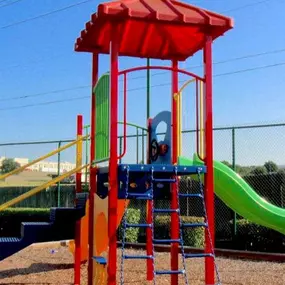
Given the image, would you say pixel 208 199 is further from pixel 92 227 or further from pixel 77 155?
pixel 77 155

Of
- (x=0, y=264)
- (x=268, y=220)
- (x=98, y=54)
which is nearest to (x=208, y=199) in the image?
(x=98, y=54)

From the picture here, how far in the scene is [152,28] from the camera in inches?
253

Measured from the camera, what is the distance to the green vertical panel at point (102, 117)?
5.83 meters

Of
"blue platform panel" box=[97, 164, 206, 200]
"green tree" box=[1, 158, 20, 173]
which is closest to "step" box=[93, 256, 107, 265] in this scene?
"blue platform panel" box=[97, 164, 206, 200]

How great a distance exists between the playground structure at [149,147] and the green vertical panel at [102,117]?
0.01 metres

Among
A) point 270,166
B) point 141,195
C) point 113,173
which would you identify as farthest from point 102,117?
point 270,166

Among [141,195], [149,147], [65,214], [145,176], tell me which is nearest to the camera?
[141,195]

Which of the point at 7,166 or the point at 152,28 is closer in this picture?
the point at 152,28

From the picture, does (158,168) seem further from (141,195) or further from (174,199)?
(174,199)

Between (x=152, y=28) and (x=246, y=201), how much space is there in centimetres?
346

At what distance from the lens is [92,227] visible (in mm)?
6508

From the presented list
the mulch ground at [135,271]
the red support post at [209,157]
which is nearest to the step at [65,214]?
the mulch ground at [135,271]

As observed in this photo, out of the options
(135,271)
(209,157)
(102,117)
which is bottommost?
(135,271)

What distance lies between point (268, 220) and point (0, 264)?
458cm
